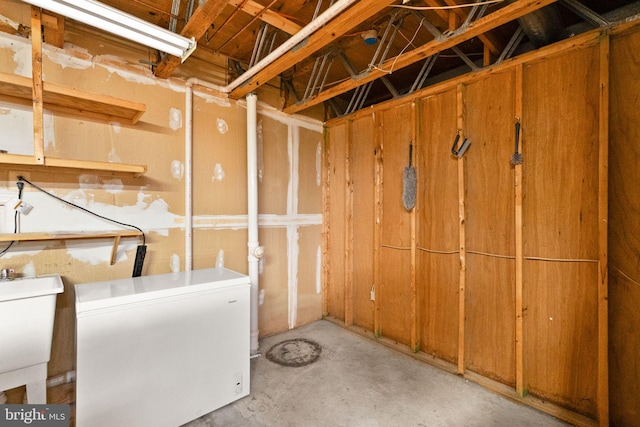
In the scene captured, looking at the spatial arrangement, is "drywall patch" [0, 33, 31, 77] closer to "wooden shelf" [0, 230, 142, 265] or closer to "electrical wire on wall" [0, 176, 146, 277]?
"electrical wire on wall" [0, 176, 146, 277]

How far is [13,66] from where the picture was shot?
1662 mm

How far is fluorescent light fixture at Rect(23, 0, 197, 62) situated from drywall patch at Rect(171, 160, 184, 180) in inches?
32.1

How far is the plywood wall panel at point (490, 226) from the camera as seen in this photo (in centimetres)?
206

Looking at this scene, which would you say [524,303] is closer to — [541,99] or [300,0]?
[541,99]

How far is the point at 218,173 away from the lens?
2.52 metres

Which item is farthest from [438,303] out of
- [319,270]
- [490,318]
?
[319,270]

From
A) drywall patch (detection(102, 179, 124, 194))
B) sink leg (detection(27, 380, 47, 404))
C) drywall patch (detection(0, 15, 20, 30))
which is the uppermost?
drywall patch (detection(0, 15, 20, 30))

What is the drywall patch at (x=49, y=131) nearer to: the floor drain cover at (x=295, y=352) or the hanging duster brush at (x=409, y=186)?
the floor drain cover at (x=295, y=352)

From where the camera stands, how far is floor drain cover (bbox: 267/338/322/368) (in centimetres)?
242

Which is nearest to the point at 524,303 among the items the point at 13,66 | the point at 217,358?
the point at 217,358

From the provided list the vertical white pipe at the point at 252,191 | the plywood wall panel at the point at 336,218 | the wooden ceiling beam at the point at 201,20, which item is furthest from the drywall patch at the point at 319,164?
the wooden ceiling beam at the point at 201,20

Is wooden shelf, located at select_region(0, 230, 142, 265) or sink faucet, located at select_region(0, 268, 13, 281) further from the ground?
wooden shelf, located at select_region(0, 230, 142, 265)

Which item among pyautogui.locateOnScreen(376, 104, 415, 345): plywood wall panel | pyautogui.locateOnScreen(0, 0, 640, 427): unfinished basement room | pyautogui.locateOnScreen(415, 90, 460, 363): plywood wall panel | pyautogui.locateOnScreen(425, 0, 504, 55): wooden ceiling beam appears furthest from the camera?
pyautogui.locateOnScreen(376, 104, 415, 345): plywood wall panel

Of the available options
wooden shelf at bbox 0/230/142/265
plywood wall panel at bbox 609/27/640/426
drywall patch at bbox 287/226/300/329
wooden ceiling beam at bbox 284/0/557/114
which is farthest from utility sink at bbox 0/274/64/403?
plywood wall panel at bbox 609/27/640/426
